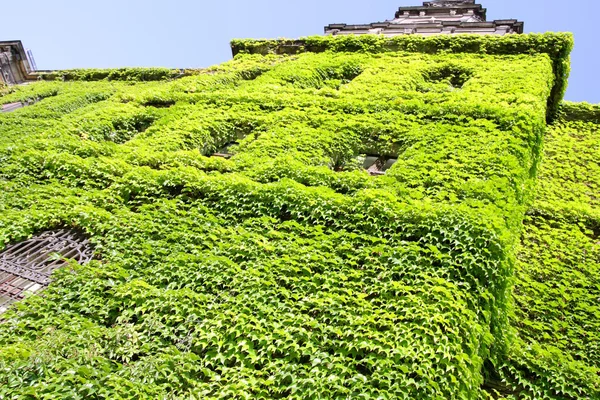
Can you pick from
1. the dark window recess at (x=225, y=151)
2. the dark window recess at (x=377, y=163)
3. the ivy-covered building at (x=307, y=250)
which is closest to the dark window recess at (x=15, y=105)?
the ivy-covered building at (x=307, y=250)

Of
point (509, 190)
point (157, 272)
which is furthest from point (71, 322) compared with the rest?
point (509, 190)

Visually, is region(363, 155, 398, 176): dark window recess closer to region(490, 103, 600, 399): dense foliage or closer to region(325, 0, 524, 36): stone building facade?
region(490, 103, 600, 399): dense foliage

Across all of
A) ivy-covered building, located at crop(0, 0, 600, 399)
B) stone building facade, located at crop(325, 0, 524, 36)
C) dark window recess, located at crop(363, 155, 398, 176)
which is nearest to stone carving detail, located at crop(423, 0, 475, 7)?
stone building facade, located at crop(325, 0, 524, 36)

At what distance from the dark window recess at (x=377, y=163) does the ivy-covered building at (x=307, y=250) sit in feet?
0.24

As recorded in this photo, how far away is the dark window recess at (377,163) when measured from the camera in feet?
42.7

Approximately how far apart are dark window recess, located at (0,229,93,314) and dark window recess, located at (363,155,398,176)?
7.11 meters

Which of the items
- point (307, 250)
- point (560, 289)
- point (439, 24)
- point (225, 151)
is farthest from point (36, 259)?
point (439, 24)

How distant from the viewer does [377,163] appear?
13.2 meters

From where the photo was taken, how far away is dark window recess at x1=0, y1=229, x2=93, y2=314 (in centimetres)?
925

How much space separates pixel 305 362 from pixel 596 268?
6.83 meters

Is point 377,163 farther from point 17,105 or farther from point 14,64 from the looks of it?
point 14,64

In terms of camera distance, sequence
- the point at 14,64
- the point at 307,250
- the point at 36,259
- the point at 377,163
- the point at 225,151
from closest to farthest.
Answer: the point at 307,250 < the point at 36,259 < the point at 377,163 < the point at 225,151 < the point at 14,64

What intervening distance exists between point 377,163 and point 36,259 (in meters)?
8.35

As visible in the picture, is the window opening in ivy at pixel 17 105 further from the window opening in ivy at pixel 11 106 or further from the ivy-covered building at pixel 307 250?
the ivy-covered building at pixel 307 250
